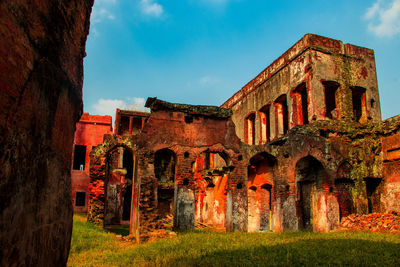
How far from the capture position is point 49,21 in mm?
2100

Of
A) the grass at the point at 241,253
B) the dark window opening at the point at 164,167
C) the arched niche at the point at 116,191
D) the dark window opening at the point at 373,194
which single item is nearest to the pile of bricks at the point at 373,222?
the dark window opening at the point at 373,194

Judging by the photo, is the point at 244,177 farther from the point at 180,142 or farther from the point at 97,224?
the point at 97,224

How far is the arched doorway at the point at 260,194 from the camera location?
1562cm

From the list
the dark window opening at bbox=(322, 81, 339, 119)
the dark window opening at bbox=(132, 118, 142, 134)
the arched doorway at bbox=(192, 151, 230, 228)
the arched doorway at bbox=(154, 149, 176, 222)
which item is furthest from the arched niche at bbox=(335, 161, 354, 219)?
the dark window opening at bbox=(132, 118, 142, 134)

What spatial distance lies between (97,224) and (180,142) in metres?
4.80

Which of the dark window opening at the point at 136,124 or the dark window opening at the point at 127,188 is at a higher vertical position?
the dark window opening at the point at 136,124

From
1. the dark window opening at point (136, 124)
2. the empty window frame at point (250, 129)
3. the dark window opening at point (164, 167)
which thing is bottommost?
the dark window opening at point (164, 167)

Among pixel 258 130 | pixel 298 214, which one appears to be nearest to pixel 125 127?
pixel 258 130

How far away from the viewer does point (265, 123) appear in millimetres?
19844

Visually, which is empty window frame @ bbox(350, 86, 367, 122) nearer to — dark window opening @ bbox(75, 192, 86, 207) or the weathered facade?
the weathered facade

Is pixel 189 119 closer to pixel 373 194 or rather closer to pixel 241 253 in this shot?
pixel 241 253

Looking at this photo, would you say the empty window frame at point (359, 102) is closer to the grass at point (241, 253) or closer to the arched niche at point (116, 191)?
the grass at point (241, 253)

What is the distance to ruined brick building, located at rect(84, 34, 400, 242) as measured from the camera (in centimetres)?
1294

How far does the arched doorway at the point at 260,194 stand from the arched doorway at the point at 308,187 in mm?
1433
